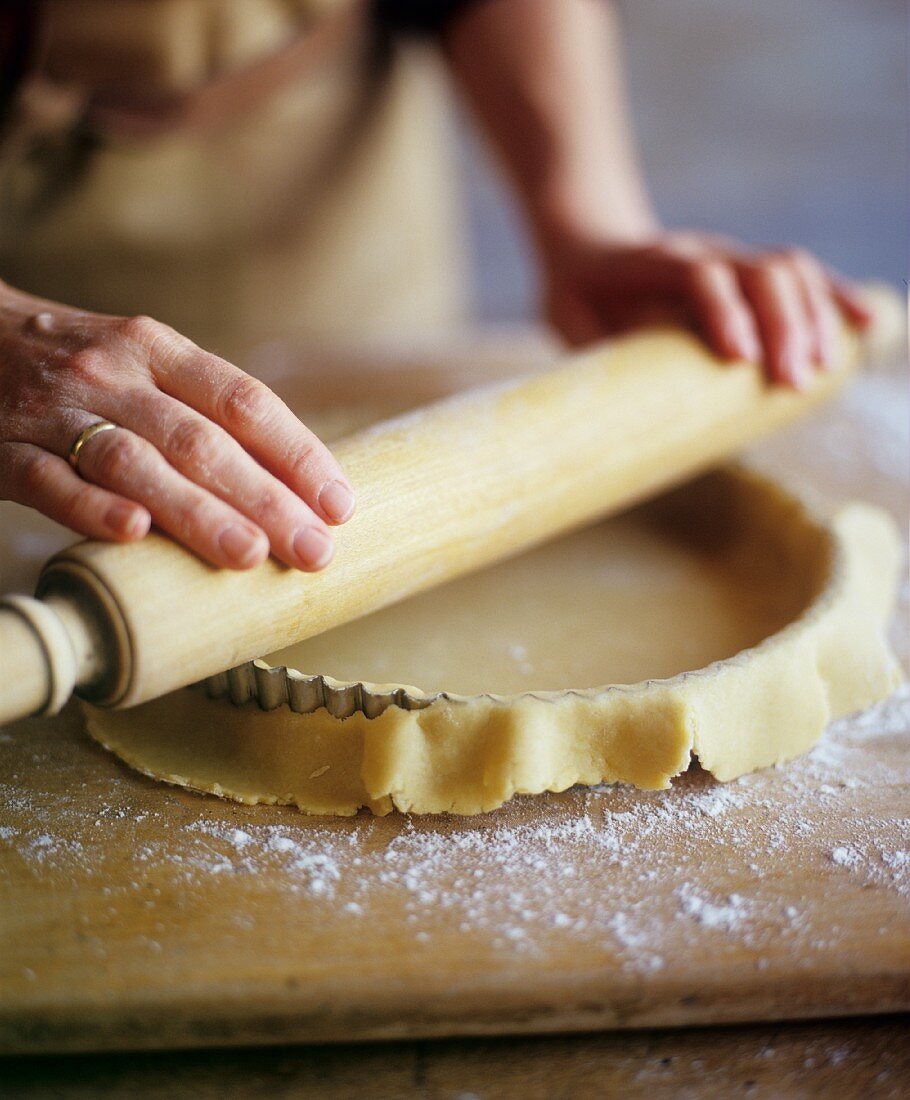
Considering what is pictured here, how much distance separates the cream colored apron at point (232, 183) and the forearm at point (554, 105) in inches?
10.5

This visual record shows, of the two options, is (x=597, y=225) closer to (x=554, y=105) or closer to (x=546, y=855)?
(x=554, y=105)

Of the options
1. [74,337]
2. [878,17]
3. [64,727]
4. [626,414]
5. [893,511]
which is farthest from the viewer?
[878,17]

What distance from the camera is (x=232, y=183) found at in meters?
2.27

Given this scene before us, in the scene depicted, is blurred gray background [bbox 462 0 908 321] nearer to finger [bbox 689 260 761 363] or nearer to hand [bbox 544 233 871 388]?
hand [bbox 544 233 871 388]

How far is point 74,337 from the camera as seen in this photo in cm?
116

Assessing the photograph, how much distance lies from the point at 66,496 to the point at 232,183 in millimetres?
1437

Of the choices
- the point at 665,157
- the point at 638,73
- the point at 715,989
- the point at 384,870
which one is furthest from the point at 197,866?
the point at 638,73

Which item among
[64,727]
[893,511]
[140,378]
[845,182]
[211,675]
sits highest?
[140,378]

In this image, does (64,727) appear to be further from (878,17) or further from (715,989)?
(878,17)

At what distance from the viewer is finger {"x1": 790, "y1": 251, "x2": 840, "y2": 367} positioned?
1771 millimetres

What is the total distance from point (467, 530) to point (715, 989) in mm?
596

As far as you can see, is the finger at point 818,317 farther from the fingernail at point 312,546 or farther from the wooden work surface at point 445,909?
the fingernail at point 312,546

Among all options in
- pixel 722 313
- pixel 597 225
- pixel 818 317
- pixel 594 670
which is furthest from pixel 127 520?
pixel 597 225

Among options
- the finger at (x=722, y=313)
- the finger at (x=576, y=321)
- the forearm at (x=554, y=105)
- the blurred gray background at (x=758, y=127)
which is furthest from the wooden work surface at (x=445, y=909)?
the blurred gray background at (x=758, y=127)
